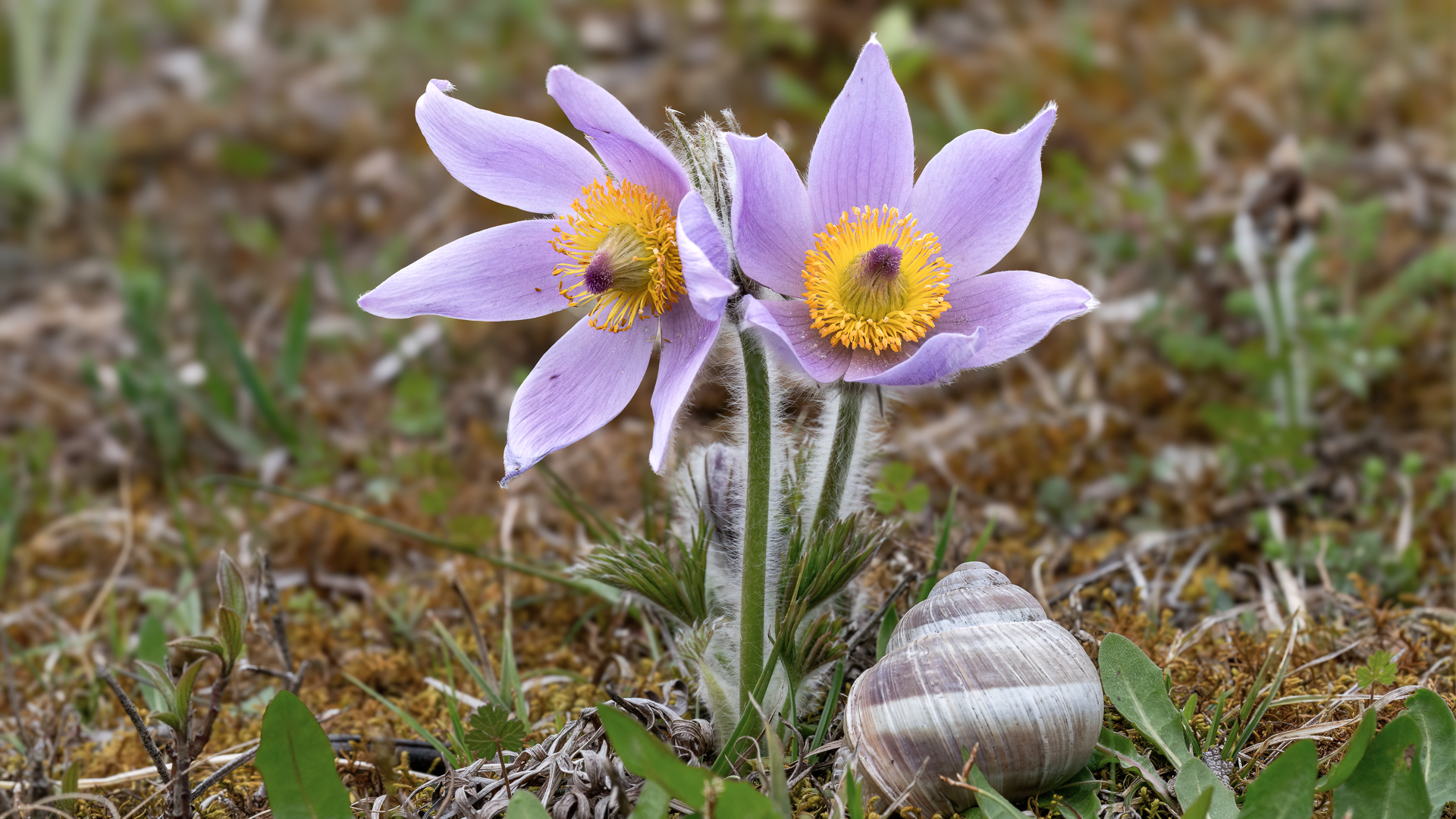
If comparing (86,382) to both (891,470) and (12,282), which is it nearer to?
(12,282)

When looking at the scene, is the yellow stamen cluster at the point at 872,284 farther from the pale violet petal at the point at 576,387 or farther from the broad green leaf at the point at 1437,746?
the broad green leaf at the point at 1437,746

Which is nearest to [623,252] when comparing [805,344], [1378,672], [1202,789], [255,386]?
[805,344]

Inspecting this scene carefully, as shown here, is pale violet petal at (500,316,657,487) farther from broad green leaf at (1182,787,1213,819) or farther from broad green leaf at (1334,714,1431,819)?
broad green leaf at (1334,714,1431,819)

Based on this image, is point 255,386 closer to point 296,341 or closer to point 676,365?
point 296,341

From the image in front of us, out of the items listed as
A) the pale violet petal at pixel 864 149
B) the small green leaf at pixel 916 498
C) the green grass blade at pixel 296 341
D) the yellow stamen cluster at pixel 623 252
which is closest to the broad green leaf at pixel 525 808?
the yellow stamen cluster at pixel 623 252

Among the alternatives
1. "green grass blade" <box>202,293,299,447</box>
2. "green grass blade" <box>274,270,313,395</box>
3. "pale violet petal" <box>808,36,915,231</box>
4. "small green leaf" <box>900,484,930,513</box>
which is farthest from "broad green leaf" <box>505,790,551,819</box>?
"green grass blade" <box>274,270,313,395</box>

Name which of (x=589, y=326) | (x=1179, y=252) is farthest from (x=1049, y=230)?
(x=589, y=326)
